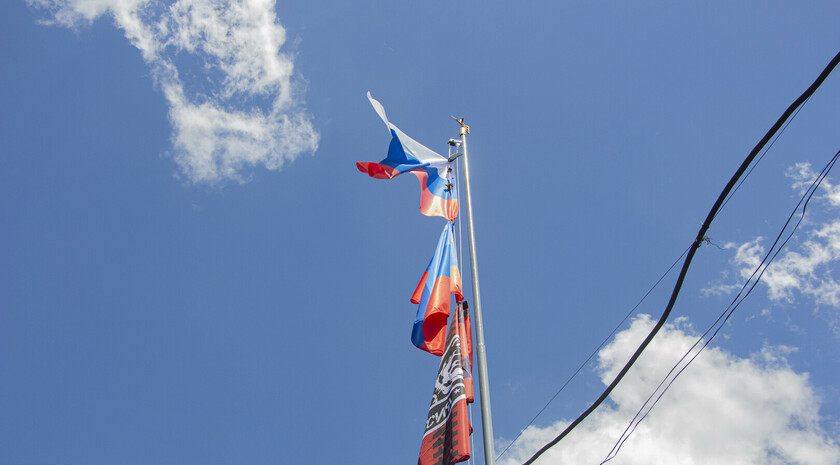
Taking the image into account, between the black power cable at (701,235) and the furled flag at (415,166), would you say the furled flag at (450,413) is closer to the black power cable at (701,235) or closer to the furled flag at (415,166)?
the black power cable at (701,235)

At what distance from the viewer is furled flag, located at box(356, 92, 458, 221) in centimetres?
1082

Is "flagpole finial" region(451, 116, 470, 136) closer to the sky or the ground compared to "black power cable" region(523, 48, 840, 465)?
closer to the sky

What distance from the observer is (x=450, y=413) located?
7.09 m

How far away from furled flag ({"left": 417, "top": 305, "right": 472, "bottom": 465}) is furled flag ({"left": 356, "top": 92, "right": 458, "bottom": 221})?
3382 millimetres

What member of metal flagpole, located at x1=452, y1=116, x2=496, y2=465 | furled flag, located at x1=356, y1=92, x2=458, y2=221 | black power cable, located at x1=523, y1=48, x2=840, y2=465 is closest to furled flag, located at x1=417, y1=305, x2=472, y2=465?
metal flagpole, located at x1=452, y1=116, x2=496, y2=465

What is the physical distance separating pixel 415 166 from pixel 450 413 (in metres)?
5.40

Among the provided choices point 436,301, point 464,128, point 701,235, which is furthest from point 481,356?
point 464,128

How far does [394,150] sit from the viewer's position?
436 inches

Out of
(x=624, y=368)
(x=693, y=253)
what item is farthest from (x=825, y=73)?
(x=624, y=368)

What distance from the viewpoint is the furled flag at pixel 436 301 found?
8.56 m

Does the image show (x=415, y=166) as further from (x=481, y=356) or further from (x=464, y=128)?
(x=481, y=356)

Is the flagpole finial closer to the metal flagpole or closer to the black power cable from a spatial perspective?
the metal flagpole

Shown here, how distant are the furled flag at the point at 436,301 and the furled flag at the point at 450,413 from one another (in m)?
0.56

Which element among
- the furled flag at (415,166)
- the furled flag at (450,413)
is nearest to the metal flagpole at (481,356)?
the furled flag at (450,413)
